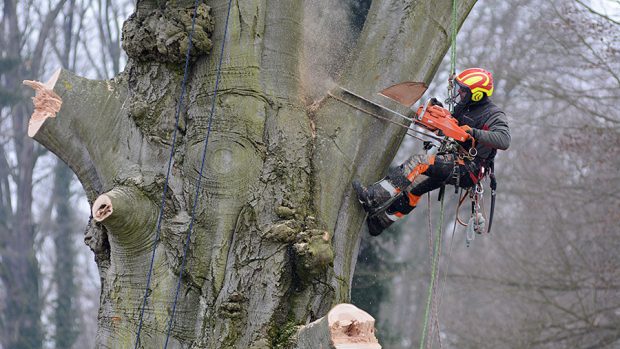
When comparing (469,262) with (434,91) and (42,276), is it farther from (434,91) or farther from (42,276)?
(42,276)

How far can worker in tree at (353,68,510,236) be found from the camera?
257 inches

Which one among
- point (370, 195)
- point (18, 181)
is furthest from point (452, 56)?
point (18, 181)

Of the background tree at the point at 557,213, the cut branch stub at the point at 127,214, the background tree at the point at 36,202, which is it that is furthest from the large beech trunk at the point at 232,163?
the background tree at the point at 36,202

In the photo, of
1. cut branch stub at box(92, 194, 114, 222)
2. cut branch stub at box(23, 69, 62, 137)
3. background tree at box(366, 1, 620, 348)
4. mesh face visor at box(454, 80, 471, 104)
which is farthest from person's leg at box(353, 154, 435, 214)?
background tree at box(366, 1, 620, 348)

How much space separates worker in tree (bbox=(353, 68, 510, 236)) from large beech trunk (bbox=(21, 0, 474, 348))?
1.49 feet

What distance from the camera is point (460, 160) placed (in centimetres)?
679

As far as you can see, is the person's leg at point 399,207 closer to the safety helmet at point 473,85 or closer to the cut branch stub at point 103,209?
the safety helmet at point 473,85

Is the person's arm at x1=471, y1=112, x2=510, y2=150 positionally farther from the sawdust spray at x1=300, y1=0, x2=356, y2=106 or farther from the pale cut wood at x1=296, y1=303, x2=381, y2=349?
the pale cut wood at x1=296, y1=303, x2=381, y2=349

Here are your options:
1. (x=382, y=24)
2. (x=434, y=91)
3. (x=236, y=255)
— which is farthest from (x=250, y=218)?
(x=434, y=91)

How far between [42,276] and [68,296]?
900 mm

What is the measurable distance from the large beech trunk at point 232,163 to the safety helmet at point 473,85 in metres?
0.85

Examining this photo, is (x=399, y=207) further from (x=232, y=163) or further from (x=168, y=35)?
(x=168, y=35)

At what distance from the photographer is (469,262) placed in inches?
1036

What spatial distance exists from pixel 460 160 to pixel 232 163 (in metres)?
1.91
